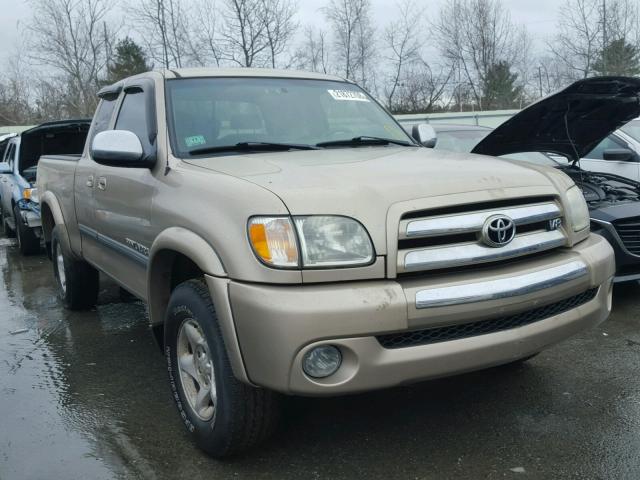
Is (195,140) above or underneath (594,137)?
above

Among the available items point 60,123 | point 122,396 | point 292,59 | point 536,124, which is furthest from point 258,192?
point 292,59

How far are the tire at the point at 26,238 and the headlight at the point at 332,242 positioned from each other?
25.5 feet

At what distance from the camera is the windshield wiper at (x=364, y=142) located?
12.1 feet

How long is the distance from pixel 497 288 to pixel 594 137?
3689 mm

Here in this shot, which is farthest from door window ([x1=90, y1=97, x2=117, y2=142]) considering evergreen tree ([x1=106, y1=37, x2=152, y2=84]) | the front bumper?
evergreen tree ([x1=106, y1=37, x2=152, y2=84])

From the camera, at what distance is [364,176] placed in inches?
109

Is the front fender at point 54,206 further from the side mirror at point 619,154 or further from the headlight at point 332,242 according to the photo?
the side mirror at point 619,154

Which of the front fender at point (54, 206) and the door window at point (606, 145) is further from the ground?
the door window at point (606, 145)

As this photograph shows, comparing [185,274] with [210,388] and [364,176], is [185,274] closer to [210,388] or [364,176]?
[210,388]

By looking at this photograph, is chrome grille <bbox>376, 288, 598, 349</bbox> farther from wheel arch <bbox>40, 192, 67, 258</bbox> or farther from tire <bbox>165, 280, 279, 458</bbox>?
wheel arch <bbox>40, 192, 67, 258</bbox>

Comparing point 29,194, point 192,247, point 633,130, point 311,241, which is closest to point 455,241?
point 311,241

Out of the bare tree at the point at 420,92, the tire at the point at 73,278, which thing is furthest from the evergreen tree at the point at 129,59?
the tire at the point at 73,278

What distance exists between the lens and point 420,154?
345 cm

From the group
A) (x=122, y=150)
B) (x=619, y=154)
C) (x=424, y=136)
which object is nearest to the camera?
(x=122, y=150)
